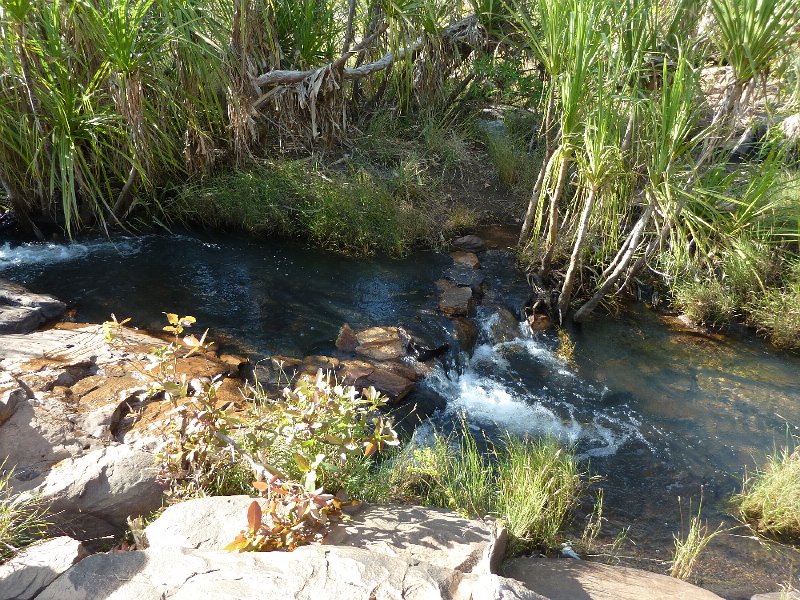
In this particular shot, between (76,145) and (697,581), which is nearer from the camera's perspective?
(697,581)

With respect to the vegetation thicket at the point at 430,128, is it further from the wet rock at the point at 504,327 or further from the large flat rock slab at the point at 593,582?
the large flat rock slab at the point at 593,582

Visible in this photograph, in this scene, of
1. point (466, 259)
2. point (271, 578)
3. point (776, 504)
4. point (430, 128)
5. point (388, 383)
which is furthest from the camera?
point (430, 128)

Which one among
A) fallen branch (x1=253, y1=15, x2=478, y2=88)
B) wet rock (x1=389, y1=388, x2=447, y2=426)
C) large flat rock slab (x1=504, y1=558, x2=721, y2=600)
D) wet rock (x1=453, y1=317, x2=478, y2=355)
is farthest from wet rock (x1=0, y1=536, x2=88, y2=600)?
fallen branch (x1=253, y1=15, x2=478, y2=88)

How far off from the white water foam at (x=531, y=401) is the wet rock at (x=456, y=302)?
358 mm

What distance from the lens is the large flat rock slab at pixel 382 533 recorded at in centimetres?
240

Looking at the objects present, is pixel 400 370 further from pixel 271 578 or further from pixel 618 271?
pixel 271 578

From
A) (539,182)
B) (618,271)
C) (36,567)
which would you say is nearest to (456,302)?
(539,182)

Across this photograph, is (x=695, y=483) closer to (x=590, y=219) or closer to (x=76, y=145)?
(x=590, y=219)

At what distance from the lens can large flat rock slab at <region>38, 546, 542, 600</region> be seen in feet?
6.79

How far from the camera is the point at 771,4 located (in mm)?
3541

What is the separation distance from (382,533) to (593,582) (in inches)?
33.4

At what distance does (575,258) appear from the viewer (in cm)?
497

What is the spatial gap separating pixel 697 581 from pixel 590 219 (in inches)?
104

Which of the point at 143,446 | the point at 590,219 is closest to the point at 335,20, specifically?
the point at 590,219
